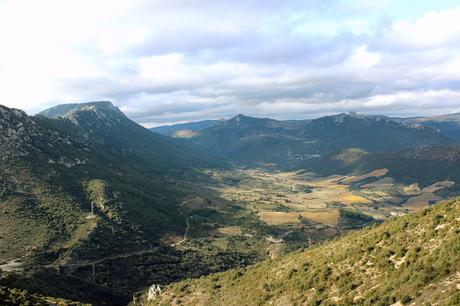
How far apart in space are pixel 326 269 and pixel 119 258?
11058cm

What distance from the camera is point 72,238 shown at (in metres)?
168

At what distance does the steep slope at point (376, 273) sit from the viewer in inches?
1863

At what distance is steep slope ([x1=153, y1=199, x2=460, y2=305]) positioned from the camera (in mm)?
47312

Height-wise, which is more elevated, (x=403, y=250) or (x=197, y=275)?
(x=403, y=250)

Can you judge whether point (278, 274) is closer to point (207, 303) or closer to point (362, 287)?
point (207, 303)

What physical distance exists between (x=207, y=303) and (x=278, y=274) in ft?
55.4

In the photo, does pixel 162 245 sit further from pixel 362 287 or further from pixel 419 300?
pixel 419 300

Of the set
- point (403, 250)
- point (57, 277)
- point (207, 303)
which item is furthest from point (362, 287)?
point (57, 277)

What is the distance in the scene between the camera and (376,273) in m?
57.9

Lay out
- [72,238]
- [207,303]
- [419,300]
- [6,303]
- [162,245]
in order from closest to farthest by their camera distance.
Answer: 1. [419,300]
2. [6,303]
3. [207,303]
4. [72,238]
5. [162,245]

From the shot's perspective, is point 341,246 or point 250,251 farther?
point 250,251

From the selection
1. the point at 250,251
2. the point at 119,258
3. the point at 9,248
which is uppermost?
the point at 9,248

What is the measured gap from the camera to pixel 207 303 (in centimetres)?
8606

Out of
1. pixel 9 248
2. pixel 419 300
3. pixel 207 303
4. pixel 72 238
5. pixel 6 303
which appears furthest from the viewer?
pixel 72 238
